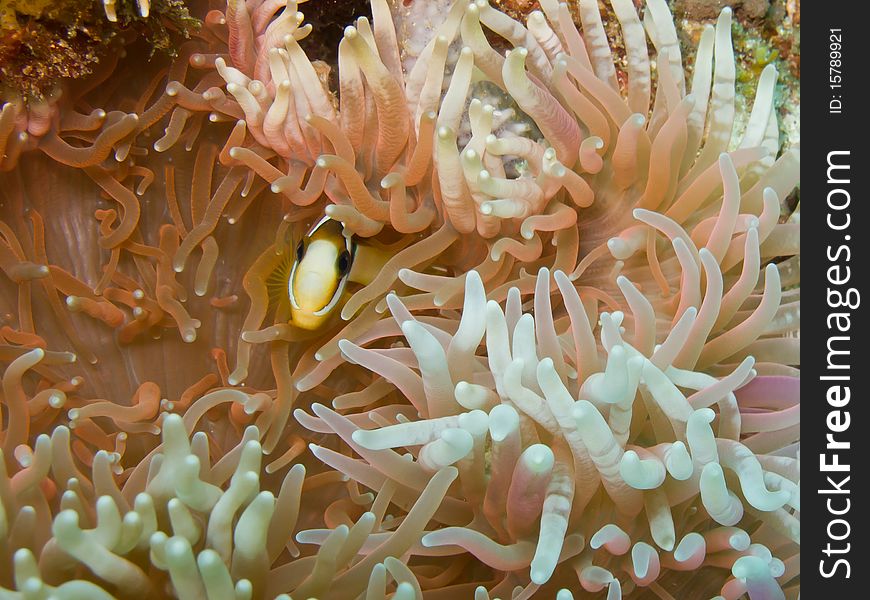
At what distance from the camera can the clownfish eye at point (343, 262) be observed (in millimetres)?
1509

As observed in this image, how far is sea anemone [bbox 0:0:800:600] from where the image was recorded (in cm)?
106

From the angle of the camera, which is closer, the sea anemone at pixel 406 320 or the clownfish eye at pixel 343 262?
the sea anemone at pixel 406 320

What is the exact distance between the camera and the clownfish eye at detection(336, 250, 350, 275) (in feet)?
4.95

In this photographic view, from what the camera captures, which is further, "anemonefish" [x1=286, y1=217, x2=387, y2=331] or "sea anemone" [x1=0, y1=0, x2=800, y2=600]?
"anemonefish" [x1=286, y1=217, x2=387, y2=331]

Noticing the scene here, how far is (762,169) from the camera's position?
1496mm

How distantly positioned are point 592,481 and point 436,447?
0.25m

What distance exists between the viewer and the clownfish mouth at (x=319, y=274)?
1.48m

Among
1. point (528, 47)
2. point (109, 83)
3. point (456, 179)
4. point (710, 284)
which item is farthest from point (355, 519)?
point (109, 83)

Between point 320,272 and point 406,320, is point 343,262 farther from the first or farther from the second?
point 406,320

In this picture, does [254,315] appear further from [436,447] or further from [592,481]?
[592,481]

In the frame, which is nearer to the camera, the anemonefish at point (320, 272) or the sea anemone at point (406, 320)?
the sea anemone at point (406, 320)

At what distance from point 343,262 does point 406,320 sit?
31 cm

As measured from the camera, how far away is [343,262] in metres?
1.52

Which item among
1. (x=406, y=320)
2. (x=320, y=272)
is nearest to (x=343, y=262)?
(x=320, y=272)
